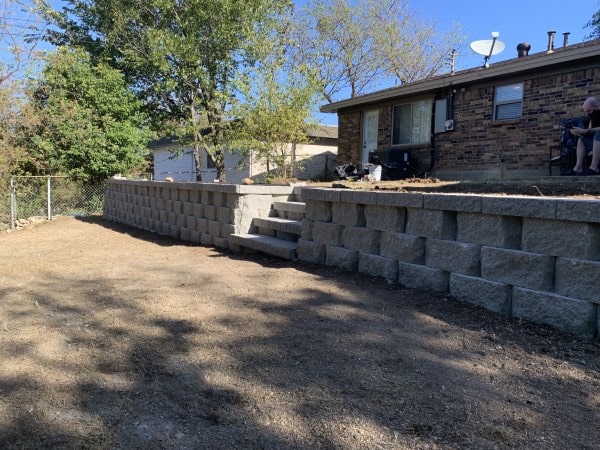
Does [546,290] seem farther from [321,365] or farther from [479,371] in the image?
[321,365]

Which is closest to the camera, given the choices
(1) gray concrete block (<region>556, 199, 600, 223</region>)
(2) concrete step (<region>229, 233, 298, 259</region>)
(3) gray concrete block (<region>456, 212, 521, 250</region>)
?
(1) gray concrete block (<region>556, 199, 600, 223</region>)

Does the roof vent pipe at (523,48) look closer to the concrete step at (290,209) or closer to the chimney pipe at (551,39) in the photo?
the chimney pipe at (551,39)

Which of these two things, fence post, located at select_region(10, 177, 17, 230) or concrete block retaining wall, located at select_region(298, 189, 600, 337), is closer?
concrete block retaining wall, located at select_region(298, 189, 600, 337)

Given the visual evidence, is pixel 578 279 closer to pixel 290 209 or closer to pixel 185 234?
pixel 290 209

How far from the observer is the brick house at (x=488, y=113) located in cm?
912

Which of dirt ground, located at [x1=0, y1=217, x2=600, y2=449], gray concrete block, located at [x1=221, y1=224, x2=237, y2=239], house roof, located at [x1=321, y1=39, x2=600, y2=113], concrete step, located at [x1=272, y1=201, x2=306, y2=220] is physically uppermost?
house roof, located at [x1=321, y1=39, x2=600, y2=113]

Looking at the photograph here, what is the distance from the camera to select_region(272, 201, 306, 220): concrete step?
678 cm

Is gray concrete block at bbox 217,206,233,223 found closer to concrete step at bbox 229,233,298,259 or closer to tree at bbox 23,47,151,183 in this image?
concrete step at bbox 229,233,298,259

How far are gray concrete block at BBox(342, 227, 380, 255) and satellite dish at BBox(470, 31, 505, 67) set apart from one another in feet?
27.0

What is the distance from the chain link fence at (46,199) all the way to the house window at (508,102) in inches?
433

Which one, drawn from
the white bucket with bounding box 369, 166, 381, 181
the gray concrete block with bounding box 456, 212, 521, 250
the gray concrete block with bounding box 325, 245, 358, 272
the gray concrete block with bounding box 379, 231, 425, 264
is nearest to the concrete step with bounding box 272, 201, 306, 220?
the gray concrete block with bounding box 325, 245, 358, 272

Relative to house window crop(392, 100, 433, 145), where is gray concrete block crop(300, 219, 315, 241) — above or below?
below

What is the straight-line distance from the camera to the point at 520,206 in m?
3.55

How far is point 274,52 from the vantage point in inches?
584
